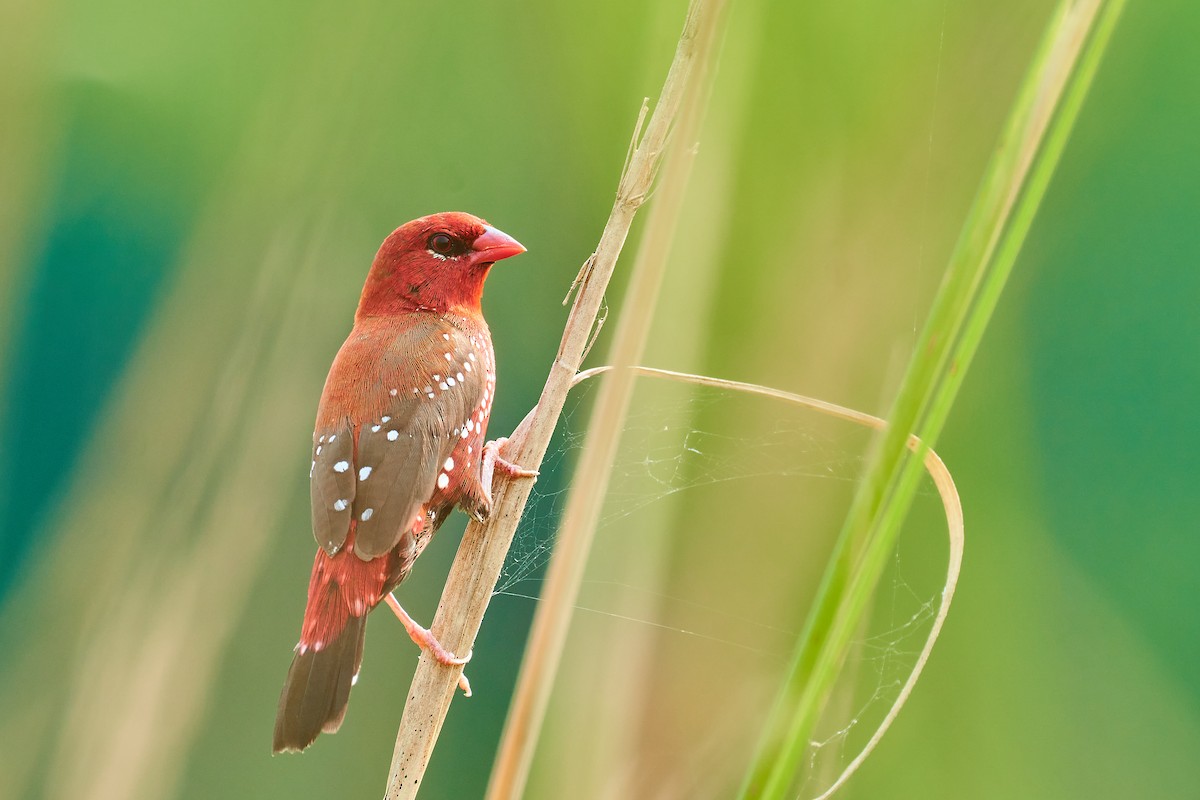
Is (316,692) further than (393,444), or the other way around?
(393,444)

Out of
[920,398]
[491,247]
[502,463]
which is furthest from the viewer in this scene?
[491,247]

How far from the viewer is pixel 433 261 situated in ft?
4.83

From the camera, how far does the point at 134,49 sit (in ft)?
5.41

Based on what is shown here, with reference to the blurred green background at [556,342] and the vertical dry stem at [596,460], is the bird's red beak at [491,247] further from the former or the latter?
the vertical dry stem at [596,460]

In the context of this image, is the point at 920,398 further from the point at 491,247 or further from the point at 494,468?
the point at 491,247

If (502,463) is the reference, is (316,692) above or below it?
below

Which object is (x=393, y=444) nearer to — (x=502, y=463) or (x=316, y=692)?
(x=502, y=463)

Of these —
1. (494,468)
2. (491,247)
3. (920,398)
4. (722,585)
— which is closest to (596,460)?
(920,398)

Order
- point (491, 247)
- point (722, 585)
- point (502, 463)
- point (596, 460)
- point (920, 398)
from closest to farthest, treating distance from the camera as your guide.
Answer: point (920, 398) < point (596, 460) < point (502, 463) < point (722, 585) < point (491, 247)

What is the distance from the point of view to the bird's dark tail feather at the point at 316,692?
104cm

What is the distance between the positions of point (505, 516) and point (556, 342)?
Answer: 471mm

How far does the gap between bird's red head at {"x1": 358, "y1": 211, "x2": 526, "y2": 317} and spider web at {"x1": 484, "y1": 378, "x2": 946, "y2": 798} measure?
14.4 inches

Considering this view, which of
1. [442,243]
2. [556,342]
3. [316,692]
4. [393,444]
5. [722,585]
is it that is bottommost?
[316,692]

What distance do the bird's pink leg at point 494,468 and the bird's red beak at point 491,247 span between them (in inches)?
12.0
